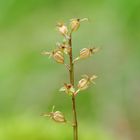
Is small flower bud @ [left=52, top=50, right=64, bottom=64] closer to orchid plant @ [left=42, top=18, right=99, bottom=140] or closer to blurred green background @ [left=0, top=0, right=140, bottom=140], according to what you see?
orchid plant @ [left=42, top=18, right=99, bottom=140]

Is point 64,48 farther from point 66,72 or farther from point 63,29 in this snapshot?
point 66,72

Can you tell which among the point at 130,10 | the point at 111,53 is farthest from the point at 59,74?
the point at 130,10

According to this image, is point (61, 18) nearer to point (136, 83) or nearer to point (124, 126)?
point (136, 83)

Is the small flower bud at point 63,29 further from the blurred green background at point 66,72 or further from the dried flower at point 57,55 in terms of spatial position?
the blurred green background at point 66,72

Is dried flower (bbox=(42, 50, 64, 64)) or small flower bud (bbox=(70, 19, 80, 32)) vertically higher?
small flower bud (bbox=(70, 19, 80, 32))

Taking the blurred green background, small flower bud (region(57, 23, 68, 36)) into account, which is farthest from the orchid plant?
the blurred green background

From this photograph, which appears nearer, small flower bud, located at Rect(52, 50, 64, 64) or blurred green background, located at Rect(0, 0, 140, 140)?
small flower bud, located at Rect(52, 50, 64, 64)

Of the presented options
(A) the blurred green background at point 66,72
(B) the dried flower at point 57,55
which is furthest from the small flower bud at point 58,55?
(A) the blurred green background at point 66,72

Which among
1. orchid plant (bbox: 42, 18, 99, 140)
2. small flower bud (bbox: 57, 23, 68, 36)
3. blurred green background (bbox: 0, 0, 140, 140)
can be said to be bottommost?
orchid plant (bbox: 42, 18, 99, 140)
